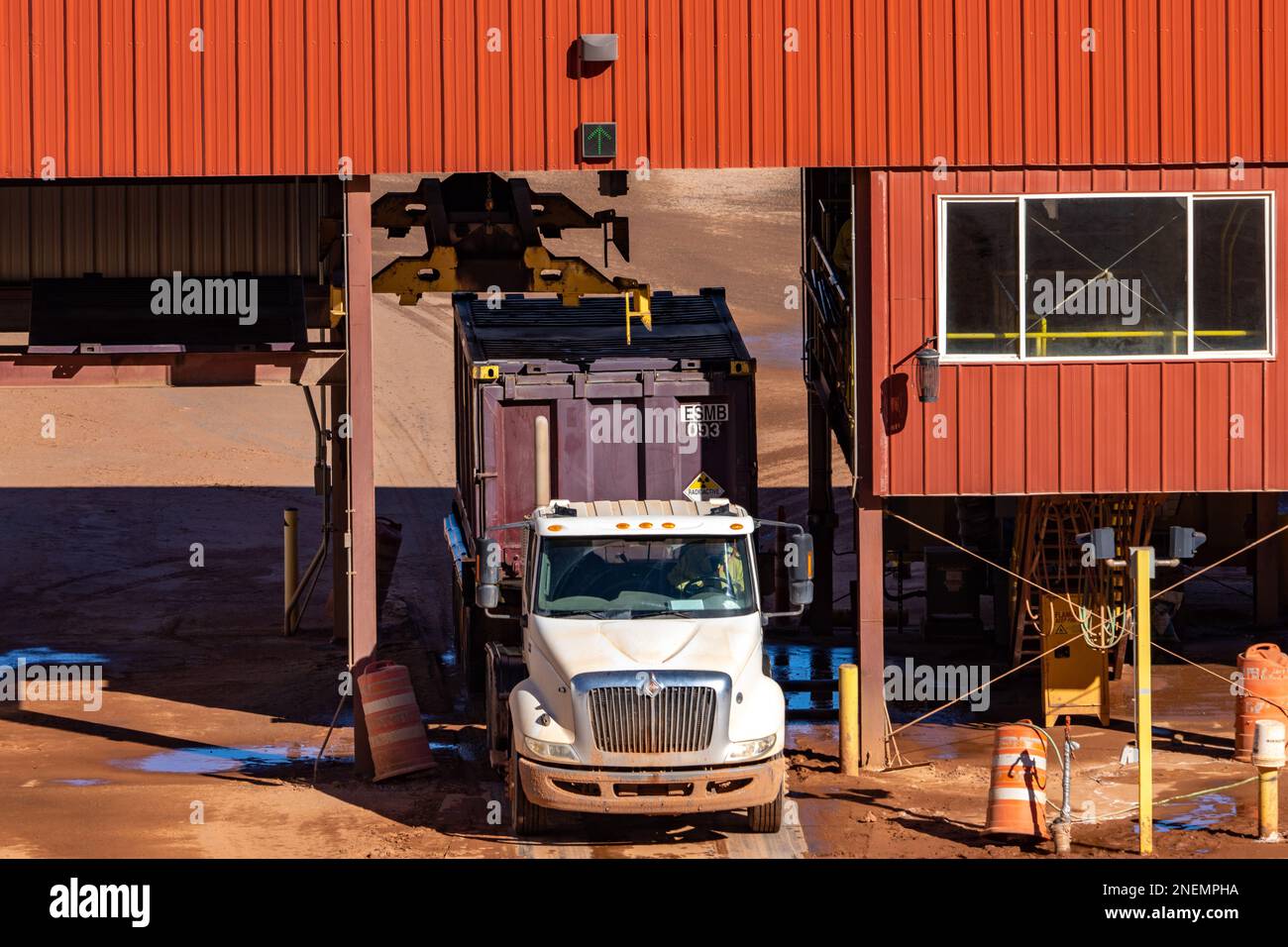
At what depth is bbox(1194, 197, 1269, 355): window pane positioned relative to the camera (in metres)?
19.0

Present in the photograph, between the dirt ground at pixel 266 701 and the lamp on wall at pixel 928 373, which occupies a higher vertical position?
the lamp on wall at pixel 928 373

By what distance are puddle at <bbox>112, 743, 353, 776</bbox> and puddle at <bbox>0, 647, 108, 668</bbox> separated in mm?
5638

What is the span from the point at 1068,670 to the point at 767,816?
610 centimetres

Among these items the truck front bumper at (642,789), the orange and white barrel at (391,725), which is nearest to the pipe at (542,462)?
the orange and white barrel at (391,725)

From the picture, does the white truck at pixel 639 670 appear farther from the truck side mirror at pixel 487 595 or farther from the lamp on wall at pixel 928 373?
the lamp on wall at pixel 928 373

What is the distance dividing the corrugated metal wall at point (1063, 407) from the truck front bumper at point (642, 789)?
201 inches

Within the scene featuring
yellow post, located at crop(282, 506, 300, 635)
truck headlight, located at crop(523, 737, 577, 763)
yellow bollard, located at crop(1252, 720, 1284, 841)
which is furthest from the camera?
yellow post, located at crop(282, 506, 300, 635)

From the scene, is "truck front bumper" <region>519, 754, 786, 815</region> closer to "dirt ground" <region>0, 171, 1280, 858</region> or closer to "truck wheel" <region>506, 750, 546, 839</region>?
"truck wheel" <region>506, 750, 546, 839</region>

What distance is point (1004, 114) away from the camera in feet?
61.9

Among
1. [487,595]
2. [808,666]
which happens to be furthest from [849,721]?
[808,666]

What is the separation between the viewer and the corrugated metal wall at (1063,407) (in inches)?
749

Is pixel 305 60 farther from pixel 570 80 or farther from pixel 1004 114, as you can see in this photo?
Result: pixel 1004 114

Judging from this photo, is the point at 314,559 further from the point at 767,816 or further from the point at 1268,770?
the point at 1268,770

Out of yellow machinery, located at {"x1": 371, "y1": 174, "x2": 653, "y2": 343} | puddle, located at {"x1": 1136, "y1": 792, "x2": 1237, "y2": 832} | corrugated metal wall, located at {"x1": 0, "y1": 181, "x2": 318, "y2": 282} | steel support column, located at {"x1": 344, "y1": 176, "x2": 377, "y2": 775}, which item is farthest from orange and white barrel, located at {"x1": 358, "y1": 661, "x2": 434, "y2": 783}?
corrugated metal wall, located at {"x1": 0, "y1": 181, "x2": 318, "y2": 282}
